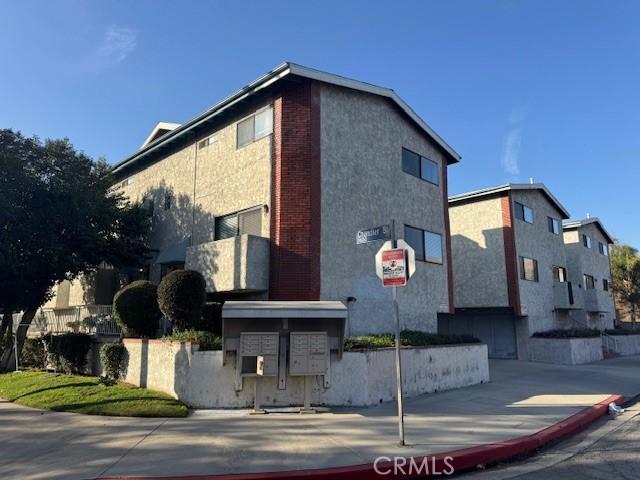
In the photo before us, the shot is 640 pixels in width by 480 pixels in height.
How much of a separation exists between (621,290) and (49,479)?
53271 millimetres

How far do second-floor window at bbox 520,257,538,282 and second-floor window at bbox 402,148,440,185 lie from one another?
359 inches

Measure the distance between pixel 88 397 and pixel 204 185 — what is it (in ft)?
28.4

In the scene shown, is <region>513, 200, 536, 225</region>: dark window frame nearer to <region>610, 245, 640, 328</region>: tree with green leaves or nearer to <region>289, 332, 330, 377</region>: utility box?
<region>289, 332, 330, 377</region>: utility box

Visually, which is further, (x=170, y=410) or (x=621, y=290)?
(x=621, y=290)

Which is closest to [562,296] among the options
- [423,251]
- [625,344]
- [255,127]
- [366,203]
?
[625,344]

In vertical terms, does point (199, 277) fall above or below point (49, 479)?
above

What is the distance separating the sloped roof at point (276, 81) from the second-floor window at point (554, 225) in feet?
39.7

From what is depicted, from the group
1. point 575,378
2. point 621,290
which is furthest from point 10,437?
point 621,290

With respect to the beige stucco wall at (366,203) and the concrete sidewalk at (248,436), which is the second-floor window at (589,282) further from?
the concrete sidewalk at (248,436)

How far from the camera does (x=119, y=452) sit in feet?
23.2

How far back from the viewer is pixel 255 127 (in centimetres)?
1619

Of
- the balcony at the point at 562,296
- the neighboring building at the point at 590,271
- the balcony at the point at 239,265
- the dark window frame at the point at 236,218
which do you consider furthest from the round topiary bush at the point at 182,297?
the neighboring building at the point at 590,271

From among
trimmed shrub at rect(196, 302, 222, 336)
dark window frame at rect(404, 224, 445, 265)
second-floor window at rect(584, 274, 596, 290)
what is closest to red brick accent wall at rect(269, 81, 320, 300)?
trimmed shrub at rect(196, 302, 222, 336)

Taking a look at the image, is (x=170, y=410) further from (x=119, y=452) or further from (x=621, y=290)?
(x=621, y=290)
